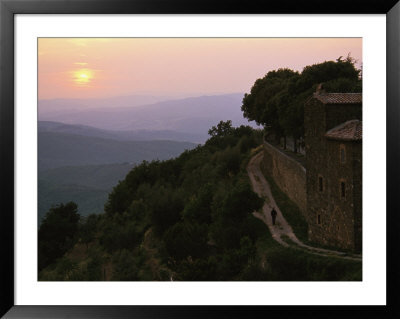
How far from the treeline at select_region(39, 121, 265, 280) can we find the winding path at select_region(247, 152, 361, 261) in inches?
28.1

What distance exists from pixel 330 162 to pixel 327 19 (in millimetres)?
10057

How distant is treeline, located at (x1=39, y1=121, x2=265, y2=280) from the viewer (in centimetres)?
1931

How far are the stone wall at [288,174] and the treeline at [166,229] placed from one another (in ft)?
6.87

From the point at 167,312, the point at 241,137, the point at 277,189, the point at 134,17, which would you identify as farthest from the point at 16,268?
the point at 241,137

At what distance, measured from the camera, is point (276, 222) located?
23.0 m

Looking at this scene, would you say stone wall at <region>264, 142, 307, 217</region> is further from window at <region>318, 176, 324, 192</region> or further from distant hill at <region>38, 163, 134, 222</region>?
distant hill at <region>38, 163, 134, 222</region>

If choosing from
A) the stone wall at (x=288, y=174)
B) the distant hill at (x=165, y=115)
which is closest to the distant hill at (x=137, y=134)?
the distant hill at (x=165, y=115)

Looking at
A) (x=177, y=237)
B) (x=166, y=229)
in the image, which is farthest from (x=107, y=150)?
(x=177, y=237)

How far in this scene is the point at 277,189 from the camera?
95.7ft

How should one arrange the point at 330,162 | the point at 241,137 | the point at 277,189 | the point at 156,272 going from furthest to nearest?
1. the point at 241,137
2. the point at 277,189
3. the point at 156,272
4. the point at 330,162

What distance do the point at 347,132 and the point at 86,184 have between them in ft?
55.1

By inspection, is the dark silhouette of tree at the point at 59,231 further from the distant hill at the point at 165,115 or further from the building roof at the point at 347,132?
the building roof at the point at 347,132

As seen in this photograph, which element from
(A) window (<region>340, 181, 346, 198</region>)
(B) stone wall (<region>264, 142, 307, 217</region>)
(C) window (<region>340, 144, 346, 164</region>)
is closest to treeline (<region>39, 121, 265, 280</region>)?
(B) stone wall (<region>264, 142, 307, 217</region>)

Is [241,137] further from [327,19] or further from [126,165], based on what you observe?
[327,19]
